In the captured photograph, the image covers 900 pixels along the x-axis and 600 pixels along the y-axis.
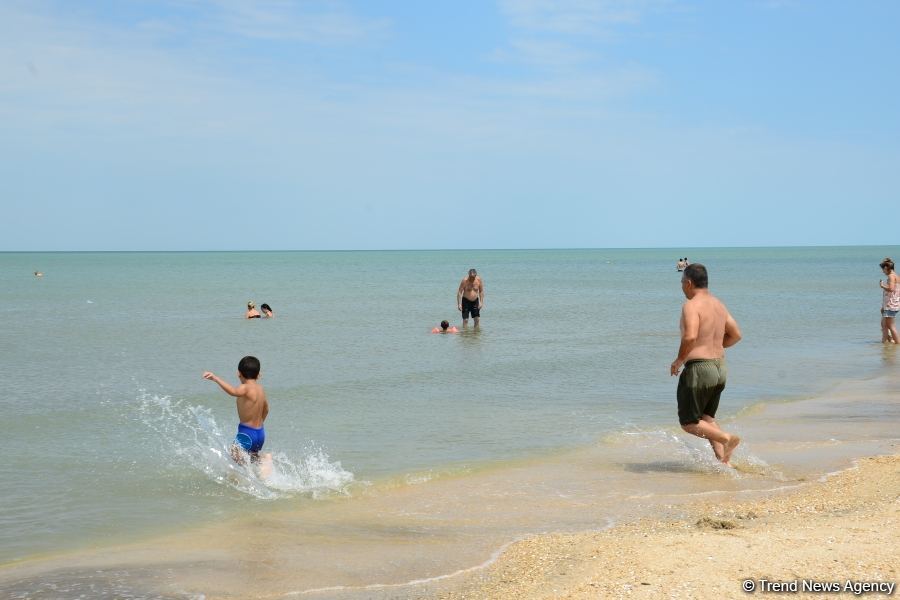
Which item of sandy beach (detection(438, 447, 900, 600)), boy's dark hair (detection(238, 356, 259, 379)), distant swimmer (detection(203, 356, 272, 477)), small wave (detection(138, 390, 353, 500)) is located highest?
boy's dark hair (detection(238, 356, 259, 379))

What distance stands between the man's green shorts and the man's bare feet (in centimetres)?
31

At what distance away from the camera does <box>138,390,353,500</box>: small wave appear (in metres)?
7.46

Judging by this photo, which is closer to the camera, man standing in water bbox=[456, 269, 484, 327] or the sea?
the sea

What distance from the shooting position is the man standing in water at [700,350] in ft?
23.3

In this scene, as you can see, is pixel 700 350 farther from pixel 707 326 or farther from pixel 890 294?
pixel 890 294

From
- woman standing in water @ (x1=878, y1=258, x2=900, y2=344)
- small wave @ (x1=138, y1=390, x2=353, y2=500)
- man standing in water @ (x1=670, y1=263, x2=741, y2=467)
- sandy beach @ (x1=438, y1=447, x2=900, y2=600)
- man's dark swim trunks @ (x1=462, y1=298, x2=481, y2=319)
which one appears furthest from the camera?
man's dark swim trunks @ (x1=462, y1=298, x2=481, y2=319)

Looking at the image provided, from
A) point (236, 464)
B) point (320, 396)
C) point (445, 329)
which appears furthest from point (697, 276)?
point (445, 329)

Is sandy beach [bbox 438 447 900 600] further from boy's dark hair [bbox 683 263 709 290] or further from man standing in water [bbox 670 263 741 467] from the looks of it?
boy's dark hair [bbox 683 263 709 290]

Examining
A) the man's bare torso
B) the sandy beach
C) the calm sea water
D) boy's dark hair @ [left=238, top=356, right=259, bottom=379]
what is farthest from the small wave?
the man's bare torso

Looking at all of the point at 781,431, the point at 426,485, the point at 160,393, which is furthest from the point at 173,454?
the point at 781,431

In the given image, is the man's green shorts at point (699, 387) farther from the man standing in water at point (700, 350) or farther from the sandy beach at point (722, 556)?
the sandy beach at point (722, 556)

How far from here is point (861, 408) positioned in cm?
1088

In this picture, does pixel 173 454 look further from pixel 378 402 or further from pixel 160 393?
pixel 160 393

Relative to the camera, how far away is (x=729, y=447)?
7.48m
